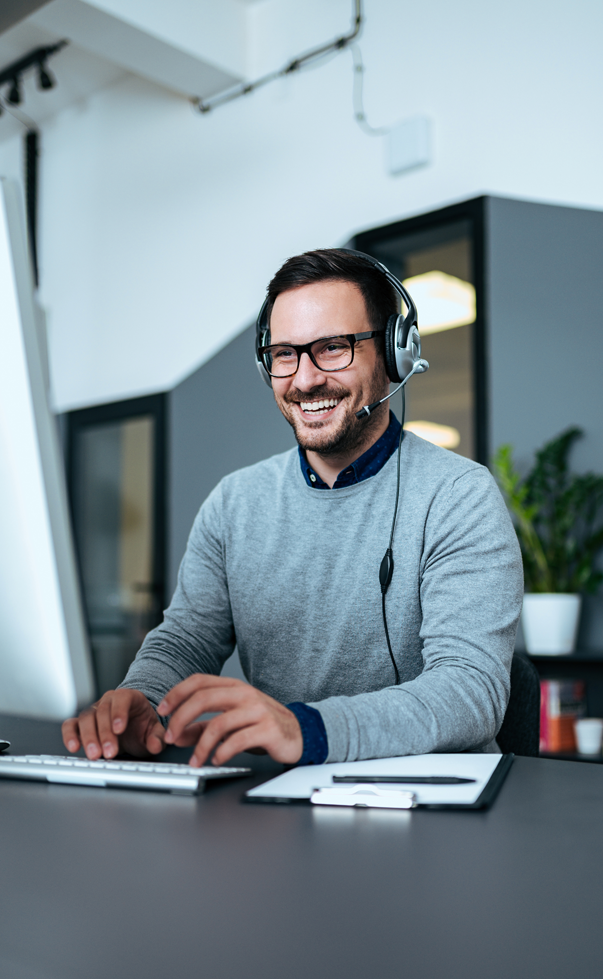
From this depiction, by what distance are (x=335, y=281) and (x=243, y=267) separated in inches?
99.3

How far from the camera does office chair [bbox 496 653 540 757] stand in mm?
1175

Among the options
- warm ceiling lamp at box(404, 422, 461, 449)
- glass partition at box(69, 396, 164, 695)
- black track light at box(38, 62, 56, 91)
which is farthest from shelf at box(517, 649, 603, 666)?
black track light at box(38, 62, 56, 91)

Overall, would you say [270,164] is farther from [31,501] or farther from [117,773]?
[31,501]

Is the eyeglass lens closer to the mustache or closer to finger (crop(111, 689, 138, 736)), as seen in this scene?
the mustache

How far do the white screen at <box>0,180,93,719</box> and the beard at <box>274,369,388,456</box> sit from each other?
90 centimetres

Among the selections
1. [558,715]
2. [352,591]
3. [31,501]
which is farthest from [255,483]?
[558,715]

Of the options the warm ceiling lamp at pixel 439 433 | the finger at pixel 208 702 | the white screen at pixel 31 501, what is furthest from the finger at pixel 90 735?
the warm ceiling lamp at pixel 439 433

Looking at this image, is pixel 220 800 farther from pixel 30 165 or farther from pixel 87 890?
pixel 30 165

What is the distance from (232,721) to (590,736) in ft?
6.50

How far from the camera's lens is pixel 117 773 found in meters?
0.79

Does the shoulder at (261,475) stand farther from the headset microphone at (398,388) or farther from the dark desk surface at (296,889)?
the dark desk surface at (296,889)

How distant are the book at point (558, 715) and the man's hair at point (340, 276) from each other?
1506 mm

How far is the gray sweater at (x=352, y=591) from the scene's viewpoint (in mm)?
1062

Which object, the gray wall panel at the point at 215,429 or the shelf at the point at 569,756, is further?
the gray wall panel at the point at 215,429
